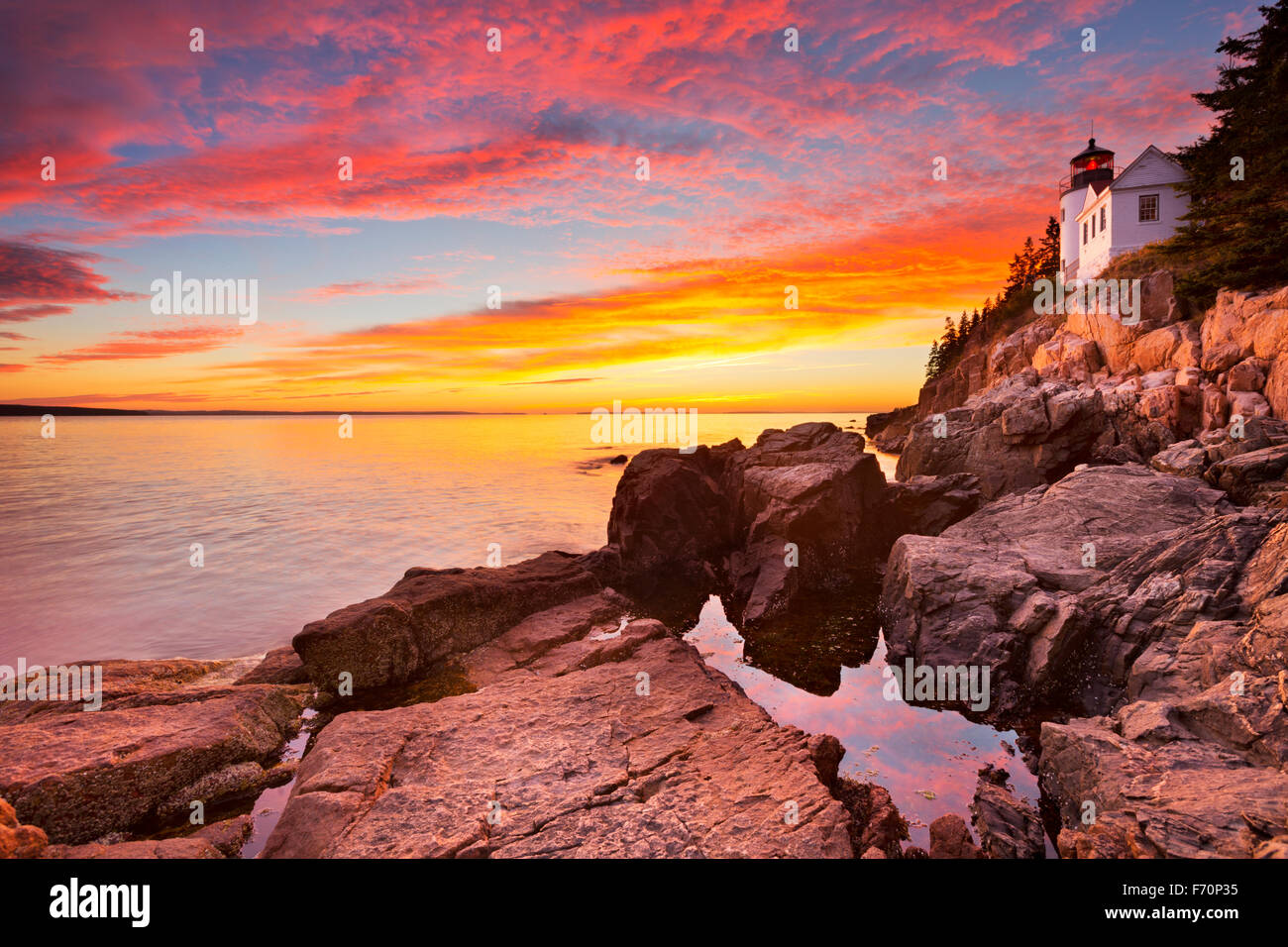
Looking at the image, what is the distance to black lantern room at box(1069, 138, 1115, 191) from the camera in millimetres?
55688

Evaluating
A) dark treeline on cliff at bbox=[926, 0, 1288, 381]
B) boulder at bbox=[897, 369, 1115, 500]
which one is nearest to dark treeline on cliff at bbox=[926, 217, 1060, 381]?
dark treeline on cliff at bbox=[926, 0, 1288, 381]

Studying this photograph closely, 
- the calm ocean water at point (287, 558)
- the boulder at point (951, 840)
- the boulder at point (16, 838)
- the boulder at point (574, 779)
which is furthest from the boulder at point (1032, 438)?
the boulder at point (16, 838)

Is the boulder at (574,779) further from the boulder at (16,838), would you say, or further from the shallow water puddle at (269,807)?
the boulder at (16,838)

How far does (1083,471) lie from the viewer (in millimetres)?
18172

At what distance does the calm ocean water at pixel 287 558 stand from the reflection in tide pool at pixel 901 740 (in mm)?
36

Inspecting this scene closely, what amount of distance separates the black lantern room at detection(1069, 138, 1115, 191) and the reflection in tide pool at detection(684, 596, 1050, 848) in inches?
2571

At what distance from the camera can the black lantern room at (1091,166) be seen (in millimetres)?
55688

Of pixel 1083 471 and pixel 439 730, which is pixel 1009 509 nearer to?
pixel 1083 471

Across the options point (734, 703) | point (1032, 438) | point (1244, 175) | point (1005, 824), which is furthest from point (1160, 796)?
point (1244, 175)

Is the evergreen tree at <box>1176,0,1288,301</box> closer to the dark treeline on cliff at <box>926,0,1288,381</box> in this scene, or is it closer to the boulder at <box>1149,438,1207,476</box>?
the dark treeline on cliff at <box>926,0,1288,381</box>

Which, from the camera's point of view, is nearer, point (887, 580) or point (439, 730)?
point (439, 730)

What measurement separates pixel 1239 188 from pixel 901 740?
44.8 meters
